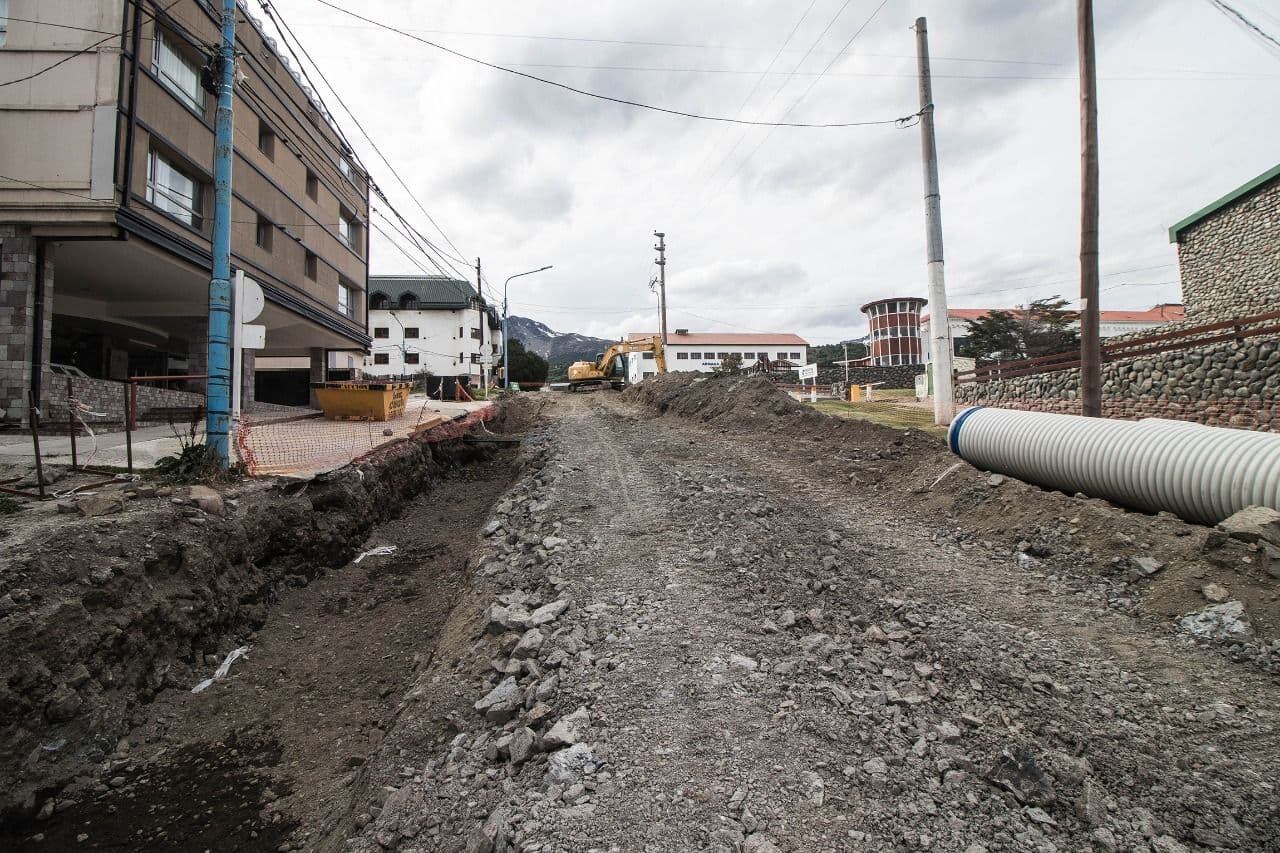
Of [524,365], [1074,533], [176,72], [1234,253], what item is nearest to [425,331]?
[524,365]

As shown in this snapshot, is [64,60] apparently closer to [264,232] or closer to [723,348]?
[264,232]

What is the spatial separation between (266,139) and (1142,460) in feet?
75.4

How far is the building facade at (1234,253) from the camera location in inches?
658

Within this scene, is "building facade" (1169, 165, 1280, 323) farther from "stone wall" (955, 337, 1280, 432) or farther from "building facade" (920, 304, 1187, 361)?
"building facade" (920, 304, 1187, 361)

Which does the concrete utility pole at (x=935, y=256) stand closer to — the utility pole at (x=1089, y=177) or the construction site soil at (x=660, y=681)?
the utility pole at (x=1089, y=177)

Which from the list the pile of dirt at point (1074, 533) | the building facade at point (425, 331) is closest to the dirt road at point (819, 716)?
the pile of dirt at point (1074, 533)

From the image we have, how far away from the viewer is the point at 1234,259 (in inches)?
704

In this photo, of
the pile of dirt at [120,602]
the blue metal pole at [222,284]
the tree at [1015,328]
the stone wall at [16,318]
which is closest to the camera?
the pile of dirt at [120,602]

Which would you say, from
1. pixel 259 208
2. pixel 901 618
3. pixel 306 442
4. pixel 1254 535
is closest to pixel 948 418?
pixel 1254 535

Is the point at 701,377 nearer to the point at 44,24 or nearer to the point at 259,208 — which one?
the point at 259,208

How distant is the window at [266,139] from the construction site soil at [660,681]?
16231 millimetres

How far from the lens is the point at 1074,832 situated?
220cm

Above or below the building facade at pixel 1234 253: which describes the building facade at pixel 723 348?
above

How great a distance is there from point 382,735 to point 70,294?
18.5 m
